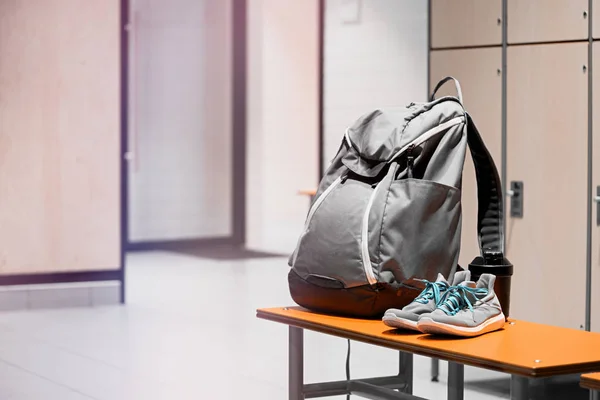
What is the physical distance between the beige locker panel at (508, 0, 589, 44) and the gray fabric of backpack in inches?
54.3

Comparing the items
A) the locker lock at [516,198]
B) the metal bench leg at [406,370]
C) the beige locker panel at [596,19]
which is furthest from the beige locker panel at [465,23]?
the metal bench leg at [406,370]

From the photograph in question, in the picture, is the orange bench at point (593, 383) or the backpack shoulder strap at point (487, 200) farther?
the backpack shoulder strap at point (487, 200)

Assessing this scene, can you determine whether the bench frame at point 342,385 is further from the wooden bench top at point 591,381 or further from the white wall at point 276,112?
the white wall at point 276,112

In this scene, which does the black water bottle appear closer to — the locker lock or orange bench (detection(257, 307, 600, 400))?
orange bench (detection(257, 307, 600, 400))

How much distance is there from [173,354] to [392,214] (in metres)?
2.49

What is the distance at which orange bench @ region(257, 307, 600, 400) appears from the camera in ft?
6.25

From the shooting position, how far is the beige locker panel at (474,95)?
3.98 meters

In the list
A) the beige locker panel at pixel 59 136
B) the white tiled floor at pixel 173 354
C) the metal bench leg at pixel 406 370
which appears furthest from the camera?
the beige locker panel at pixel 59 136

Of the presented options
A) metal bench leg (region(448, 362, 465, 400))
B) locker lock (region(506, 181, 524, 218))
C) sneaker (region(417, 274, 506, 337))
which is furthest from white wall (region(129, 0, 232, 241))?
sneaker (region(417, 274, 506, 337))

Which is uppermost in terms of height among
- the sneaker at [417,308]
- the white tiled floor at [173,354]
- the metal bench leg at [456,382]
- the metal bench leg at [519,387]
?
the sneaker at [417,308]

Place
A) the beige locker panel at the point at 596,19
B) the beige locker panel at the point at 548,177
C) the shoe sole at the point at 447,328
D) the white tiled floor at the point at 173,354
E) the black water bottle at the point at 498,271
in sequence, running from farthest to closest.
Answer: the white tiled floor at the point at 173,354 → the beige locker panel at the point at 548,177 → the beige locker panel at the point at 596,19 → the black water bottle at the point at 498,271 → the shoe sole at the point at 447,328

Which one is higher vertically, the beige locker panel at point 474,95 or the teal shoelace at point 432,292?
the beige locker panel at point 474,95

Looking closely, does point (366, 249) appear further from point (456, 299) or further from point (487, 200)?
point (487, 200)

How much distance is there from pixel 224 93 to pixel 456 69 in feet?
21.0
